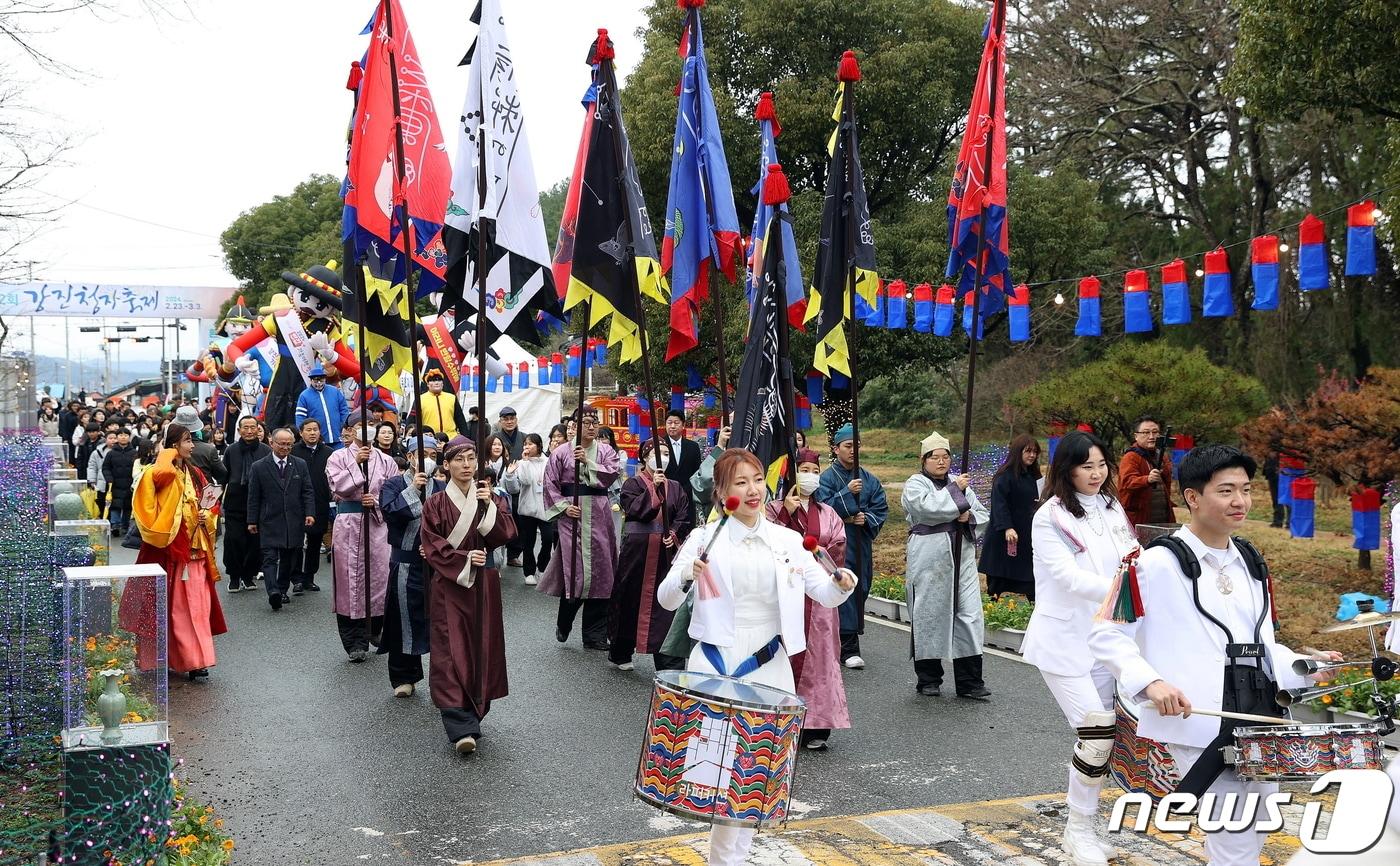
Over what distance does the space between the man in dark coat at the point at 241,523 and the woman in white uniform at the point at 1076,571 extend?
399 inches

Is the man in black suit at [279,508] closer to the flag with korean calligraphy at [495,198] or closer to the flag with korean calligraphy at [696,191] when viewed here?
the flag with korean calligraphy at [495,198]

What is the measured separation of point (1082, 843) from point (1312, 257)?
340 inches

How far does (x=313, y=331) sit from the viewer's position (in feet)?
61.7

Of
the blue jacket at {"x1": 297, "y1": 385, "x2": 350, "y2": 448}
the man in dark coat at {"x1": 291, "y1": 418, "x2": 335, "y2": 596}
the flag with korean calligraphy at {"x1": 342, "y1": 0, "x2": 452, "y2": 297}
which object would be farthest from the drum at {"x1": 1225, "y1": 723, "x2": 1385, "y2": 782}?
the blue jacket at {"x1": 297, "y1": 385, "x2": 350, "y2": 448}

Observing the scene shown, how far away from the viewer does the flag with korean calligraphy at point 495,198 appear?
8.71 m

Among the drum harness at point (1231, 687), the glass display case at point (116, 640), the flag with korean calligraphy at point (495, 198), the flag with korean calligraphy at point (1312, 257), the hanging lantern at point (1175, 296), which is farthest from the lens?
the hanging lantern at point (1175, 296)

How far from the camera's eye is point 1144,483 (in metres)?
11.6

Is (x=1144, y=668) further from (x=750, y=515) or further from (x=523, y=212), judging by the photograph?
(x=523, y=212)

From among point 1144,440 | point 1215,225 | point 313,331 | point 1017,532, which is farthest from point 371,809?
point 1215,225

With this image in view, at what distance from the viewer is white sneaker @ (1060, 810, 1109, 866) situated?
204 inches

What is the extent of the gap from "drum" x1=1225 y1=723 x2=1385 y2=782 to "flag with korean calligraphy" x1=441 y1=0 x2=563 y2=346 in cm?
576

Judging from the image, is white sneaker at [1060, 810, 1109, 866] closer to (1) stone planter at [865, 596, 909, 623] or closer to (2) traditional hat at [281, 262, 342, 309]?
(1) stone planter at [865, 596, 909, 623]

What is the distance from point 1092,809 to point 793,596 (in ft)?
4.99

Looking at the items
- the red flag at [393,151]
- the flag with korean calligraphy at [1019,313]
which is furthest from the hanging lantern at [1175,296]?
the red flag at [393,151]
